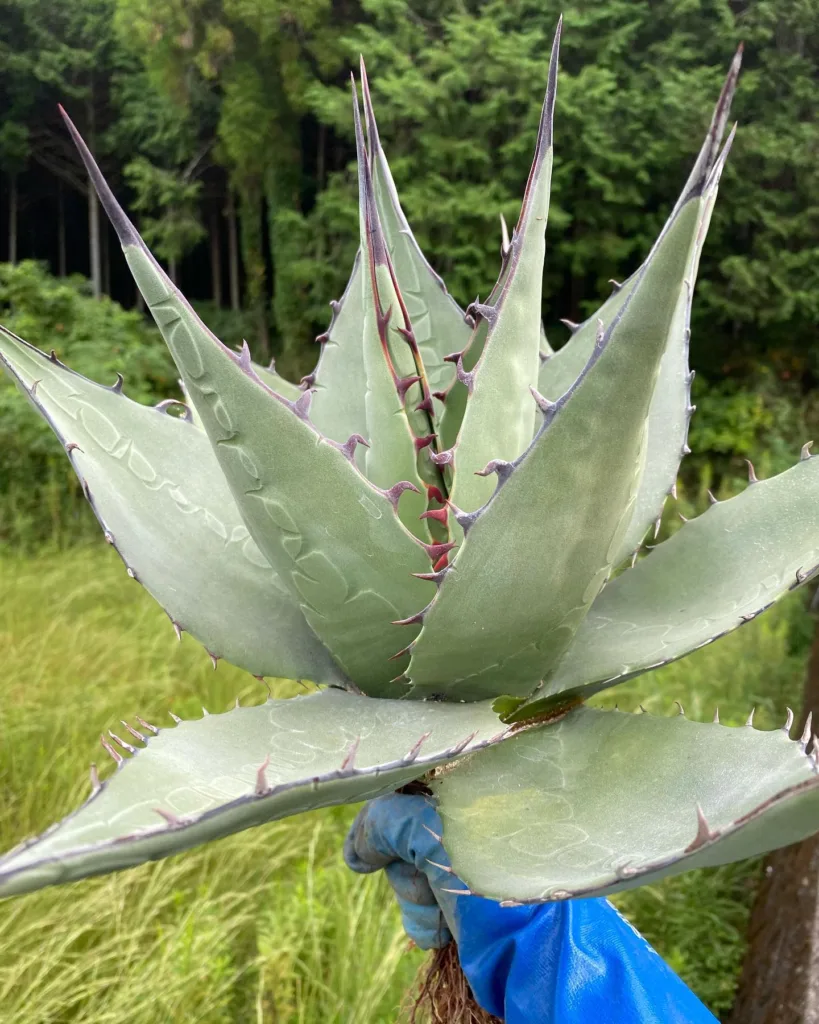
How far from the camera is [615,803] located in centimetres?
43

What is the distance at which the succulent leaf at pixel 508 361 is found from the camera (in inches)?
20.3

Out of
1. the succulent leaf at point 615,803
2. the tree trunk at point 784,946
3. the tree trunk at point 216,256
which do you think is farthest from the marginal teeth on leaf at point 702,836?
the tree trunk at point 216,256

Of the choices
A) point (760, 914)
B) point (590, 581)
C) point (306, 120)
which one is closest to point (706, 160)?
point (590, 581)

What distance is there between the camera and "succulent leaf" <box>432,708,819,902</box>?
1.09ft

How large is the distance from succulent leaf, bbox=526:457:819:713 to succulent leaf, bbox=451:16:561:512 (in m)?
0.12

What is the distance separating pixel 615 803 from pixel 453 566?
147mm

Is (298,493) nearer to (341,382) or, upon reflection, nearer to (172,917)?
(341,382)

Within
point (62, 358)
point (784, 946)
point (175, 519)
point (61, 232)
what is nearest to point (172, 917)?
point (784, 946)

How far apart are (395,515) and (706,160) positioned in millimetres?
241

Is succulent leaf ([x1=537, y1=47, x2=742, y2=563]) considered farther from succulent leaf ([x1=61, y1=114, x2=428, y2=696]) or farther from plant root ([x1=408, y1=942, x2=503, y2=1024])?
plant root ([x1=408, y1=942, x2=503, y2=1024])

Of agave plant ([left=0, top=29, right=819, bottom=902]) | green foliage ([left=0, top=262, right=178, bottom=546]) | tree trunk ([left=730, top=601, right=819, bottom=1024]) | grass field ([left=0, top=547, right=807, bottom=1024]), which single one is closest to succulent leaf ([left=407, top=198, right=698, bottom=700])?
agave plant ([left=0, top=29, right=819, bottom=902])

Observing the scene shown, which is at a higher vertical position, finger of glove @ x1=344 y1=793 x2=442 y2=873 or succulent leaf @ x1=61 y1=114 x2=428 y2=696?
succulent leaf @ x1=61 y1=114 x2=428 y2=696

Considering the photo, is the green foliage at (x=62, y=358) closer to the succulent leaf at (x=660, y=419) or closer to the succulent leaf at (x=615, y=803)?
the succulent leaf at (x=660, y=419)

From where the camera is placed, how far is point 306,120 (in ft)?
30.4
